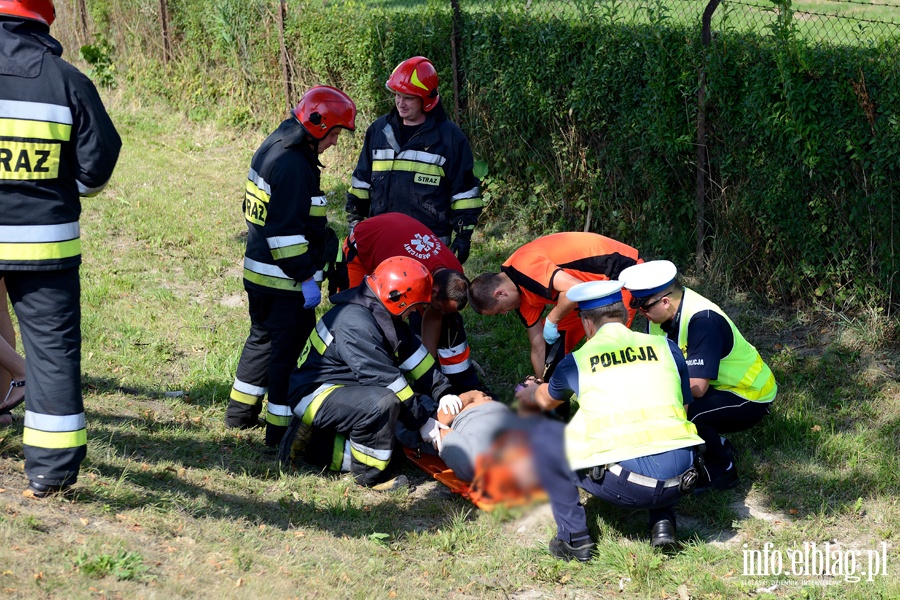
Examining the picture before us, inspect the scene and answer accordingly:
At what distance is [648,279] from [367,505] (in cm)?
207

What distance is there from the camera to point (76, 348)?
164 inches

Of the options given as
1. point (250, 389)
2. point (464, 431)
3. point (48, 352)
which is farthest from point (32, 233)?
point (464, 431)

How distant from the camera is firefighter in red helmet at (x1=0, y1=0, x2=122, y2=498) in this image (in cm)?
396

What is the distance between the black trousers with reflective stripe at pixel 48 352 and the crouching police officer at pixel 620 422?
2.29m

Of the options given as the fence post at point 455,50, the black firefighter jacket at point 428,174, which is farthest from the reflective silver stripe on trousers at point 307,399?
the fence post at point 455,50

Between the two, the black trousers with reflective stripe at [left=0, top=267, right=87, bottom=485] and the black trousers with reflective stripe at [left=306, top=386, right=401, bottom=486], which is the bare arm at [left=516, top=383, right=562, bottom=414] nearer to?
the black trousers with reflective stripe at [left=306, top=386, right=401, bottom=486]

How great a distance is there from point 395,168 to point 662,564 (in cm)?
336

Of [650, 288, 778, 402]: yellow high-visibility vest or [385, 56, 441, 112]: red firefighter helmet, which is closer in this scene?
[650, 288, 778, 402]: yellow high-visibility vest

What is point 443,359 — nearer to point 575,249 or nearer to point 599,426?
point 575,249

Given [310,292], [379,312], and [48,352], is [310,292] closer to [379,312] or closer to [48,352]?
[379,312]

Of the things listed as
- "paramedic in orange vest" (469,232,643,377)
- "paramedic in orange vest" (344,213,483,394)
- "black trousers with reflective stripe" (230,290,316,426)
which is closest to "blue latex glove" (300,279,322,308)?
"black trousers with reflective stripe" (230,290,316,426)

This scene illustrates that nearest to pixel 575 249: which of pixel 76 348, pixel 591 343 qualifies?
pixel 591 343

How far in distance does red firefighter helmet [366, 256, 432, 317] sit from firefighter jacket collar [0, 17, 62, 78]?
205 cm

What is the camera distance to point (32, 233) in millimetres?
4016
